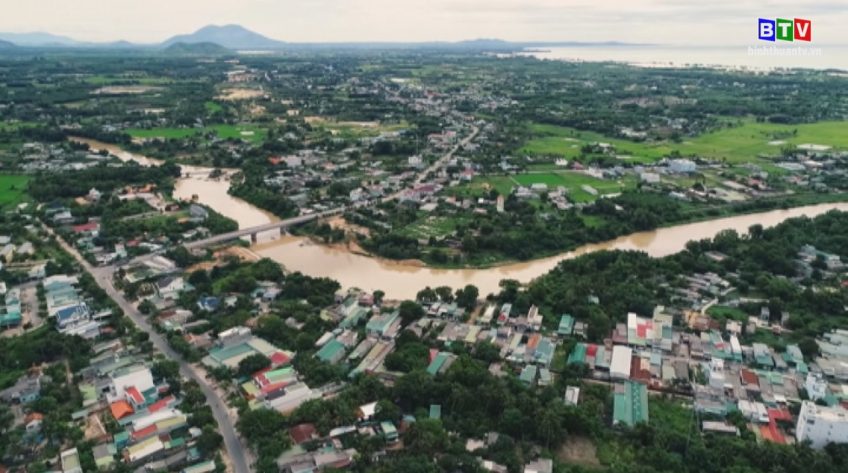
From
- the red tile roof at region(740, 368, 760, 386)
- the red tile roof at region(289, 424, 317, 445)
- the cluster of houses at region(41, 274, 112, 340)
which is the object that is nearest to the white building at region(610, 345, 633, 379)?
the red tile roof at region(740, 368, 760, 386)

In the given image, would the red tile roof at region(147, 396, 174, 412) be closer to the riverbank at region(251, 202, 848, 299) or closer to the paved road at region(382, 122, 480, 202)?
the riverbank at region(251, 202, 848, 299)

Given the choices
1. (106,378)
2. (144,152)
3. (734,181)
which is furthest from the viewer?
(144,152)

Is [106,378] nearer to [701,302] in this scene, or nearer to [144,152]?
[701,302]

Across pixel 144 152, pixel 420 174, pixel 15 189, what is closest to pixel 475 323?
pixel 420 174

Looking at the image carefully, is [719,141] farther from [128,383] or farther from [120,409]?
[120,409]

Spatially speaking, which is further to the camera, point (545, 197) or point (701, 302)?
point (545, 197)

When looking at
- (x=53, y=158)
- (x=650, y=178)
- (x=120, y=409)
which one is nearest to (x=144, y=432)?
(x=120, y=409)
